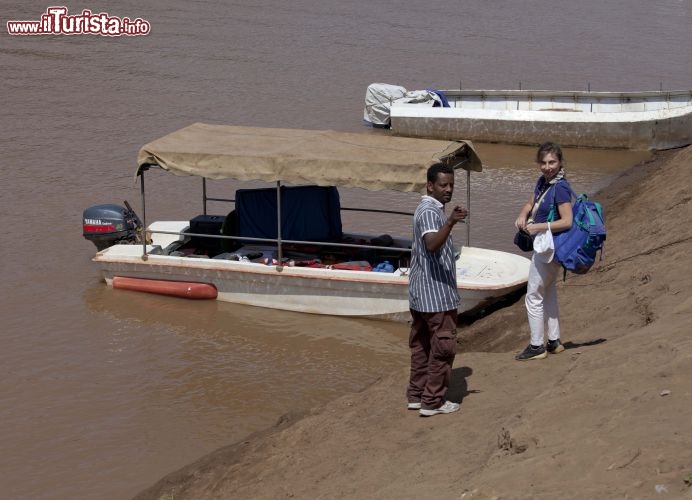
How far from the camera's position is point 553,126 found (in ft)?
71.2

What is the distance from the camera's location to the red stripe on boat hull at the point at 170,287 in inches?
496

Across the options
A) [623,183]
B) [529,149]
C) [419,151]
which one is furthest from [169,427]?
[529,149]

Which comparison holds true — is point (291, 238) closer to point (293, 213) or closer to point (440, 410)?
point (293, 213)

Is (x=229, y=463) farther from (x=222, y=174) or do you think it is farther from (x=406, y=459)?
(x=222, y=174)

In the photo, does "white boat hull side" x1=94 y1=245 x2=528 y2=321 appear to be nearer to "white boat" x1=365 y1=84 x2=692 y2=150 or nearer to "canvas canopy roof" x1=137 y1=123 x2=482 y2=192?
"canvas canopy roof" x1=137 y1=123 x2=482 y2=192

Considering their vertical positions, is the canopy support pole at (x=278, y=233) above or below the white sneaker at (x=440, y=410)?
above

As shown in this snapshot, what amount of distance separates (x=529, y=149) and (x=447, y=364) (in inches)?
594

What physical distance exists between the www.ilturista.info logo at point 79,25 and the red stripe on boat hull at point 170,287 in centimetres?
2029

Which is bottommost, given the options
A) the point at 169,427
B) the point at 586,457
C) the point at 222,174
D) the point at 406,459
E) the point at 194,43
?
the point at 169,427

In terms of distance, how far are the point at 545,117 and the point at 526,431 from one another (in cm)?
1639

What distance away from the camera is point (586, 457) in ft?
18.1

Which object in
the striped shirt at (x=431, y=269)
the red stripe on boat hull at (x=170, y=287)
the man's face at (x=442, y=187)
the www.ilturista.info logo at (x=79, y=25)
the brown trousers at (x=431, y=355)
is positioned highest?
the www.ilturista.info logo at (x=79, y=25)

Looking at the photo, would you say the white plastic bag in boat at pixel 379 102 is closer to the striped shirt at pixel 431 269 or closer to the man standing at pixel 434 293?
the man standing at pixel 434 293

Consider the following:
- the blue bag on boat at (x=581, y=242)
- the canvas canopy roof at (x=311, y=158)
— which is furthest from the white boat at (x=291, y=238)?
the blue bag on boat at (x=581, y=242)
